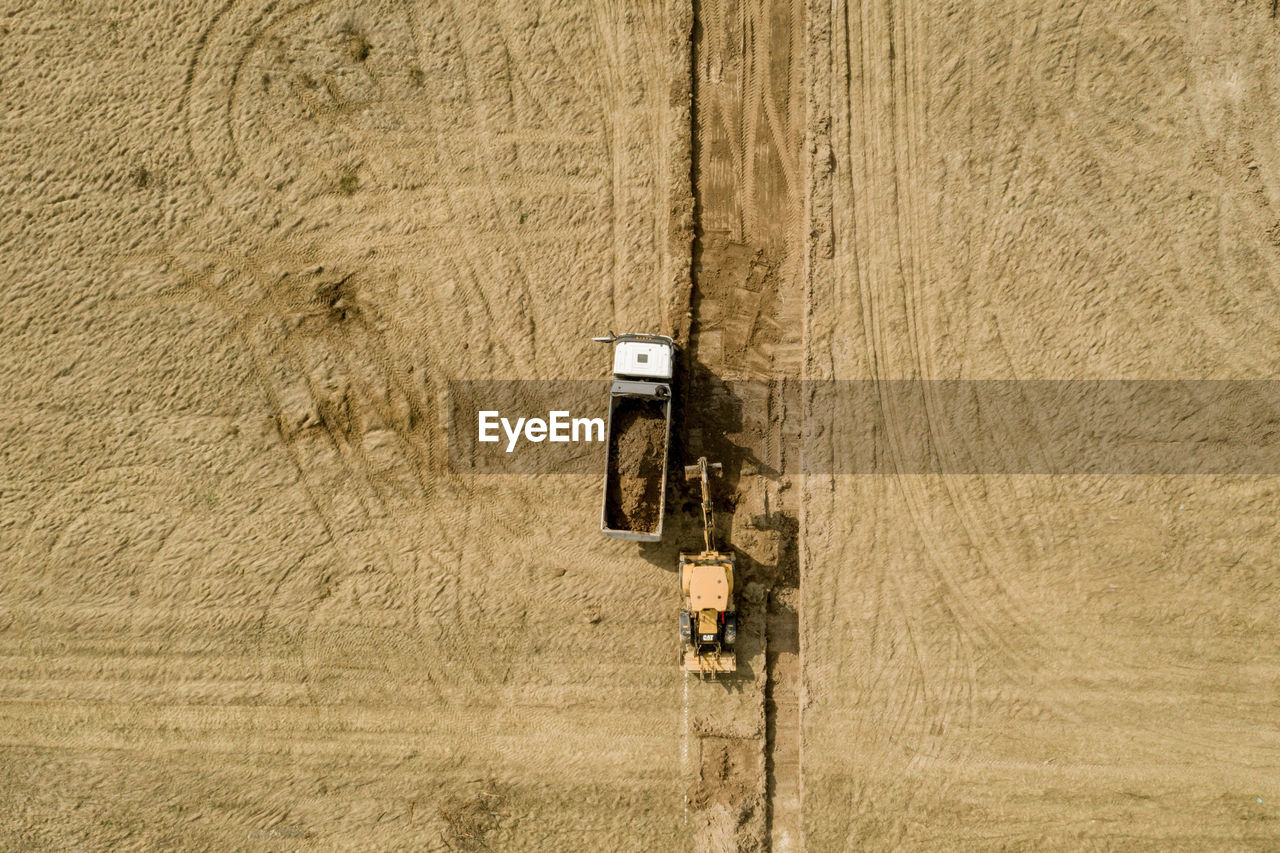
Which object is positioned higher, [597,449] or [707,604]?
[597,449]

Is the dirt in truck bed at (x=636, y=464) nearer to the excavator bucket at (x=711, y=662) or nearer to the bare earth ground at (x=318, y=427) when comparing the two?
the bare earth ground at (x=318, y=427)

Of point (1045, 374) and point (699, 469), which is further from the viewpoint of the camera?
point (1045, 374)

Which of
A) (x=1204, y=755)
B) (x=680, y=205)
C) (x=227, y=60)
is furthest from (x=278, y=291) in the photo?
(x=1204, y=755)

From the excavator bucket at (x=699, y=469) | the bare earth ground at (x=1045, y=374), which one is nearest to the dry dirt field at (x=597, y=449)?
the bare earth ground at (x=1045, y=374)

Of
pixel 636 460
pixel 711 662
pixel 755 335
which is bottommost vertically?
pixel 711 662

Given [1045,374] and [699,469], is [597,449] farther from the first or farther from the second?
[1045,374]

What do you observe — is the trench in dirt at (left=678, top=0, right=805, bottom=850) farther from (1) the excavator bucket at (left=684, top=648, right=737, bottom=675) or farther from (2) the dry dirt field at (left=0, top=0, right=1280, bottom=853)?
(1) the excavator bucket at (left=684, top=648, right=737, bottom=675)

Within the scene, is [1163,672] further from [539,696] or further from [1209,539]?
[539,696]

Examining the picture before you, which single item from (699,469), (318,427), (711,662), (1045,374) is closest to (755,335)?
(699,469)
